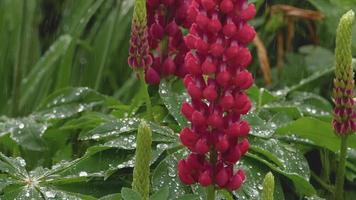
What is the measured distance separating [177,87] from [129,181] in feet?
1.63

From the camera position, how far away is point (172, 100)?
8.62ft

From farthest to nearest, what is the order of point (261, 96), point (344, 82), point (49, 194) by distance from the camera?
point (261, 96), point (344, 82), point (49, 194)

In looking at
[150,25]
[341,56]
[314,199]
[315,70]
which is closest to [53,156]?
[150,25]

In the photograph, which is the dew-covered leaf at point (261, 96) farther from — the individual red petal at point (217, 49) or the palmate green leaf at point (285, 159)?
the individual red petal at point (217, 49)

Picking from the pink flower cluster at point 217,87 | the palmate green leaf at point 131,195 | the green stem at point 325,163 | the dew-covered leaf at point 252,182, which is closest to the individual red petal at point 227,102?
the pink flower cluster at point 217,87

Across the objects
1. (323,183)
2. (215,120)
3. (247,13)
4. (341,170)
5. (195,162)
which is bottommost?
(323,183)

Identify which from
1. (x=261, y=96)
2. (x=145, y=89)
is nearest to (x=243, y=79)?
(x=145, y=89)

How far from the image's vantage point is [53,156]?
3.27 metres

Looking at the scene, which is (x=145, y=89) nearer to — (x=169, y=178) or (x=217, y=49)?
(x=169, y=178)

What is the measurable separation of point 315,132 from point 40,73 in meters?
1.91

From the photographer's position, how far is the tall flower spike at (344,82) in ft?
7.66

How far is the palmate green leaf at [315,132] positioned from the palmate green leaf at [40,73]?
5.87ft

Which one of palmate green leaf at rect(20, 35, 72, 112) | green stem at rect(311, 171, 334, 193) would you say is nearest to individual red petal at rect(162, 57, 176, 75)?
green stem at rect(311, 171, 334, 193)

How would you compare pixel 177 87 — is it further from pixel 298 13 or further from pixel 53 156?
pixel 298 13
